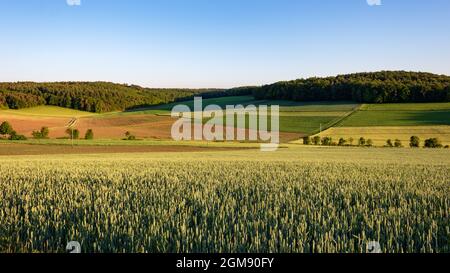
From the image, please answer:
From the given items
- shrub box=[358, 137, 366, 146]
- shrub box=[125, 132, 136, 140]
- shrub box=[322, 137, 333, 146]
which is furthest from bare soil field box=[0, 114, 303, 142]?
shrub box=[358, 137, 366, 146]

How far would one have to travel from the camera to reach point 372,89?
109 metres

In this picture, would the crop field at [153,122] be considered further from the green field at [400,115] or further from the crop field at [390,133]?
the crop field at [390,133]

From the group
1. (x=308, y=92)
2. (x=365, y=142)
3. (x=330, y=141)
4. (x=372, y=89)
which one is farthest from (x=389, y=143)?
(x=308, y=92)

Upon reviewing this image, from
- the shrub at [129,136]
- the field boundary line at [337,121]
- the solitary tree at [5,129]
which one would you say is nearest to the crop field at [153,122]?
the field boundary line at [337,121]

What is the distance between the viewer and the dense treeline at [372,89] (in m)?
106

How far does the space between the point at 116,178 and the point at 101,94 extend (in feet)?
450

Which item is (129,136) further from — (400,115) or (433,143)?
(400,115)

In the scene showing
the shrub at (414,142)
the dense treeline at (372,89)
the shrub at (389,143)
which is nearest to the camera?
the shrub at (389,143)

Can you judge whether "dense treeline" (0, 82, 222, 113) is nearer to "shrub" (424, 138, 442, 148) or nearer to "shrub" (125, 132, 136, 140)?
"shrub" (125, 132, 136, 140)

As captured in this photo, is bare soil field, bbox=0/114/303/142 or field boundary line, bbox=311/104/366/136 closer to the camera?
bare soil field, bbox=0/114/303/142

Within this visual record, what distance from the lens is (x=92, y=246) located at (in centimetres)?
589

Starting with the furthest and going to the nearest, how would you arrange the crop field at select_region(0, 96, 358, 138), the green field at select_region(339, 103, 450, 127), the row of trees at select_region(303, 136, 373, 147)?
the green field at select_region(339, 103, 450, 127) → the crop field at select_region(0, 96, 358, 138) → the row of trees at select_region(303, 136, 373, 147)

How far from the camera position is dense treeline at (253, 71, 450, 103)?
106188mm

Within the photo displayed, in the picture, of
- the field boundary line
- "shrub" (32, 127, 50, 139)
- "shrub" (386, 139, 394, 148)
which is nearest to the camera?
"shrub" (386, 139, 394, 148)
